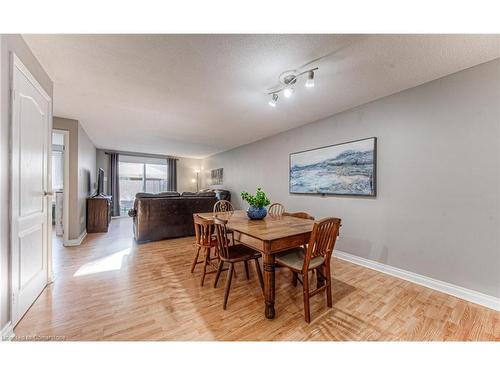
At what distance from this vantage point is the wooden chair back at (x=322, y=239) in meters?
1.53

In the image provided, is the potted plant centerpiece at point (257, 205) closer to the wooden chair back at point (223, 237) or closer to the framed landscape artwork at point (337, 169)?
the wooden chair back at point (223, 237)

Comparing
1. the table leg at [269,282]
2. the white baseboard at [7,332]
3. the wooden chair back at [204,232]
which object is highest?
the wooden chair back at [204,232]

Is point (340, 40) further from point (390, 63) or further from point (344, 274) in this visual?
point (344, 274)

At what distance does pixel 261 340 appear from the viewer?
134 centimetres

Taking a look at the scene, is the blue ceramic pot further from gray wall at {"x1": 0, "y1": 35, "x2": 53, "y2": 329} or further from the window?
the window

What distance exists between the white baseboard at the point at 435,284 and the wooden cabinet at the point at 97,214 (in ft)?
17.5

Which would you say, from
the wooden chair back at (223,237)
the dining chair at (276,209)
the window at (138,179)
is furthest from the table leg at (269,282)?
the window at (138,179)

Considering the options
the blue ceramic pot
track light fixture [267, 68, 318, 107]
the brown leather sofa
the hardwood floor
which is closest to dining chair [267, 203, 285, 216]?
the blue ceramic pot

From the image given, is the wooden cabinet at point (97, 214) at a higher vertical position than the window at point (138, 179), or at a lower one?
lower

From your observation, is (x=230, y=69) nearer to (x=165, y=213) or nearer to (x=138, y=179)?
(x=165, y=213)

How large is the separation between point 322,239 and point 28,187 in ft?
8.51

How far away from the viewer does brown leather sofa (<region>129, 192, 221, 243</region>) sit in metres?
3.64
